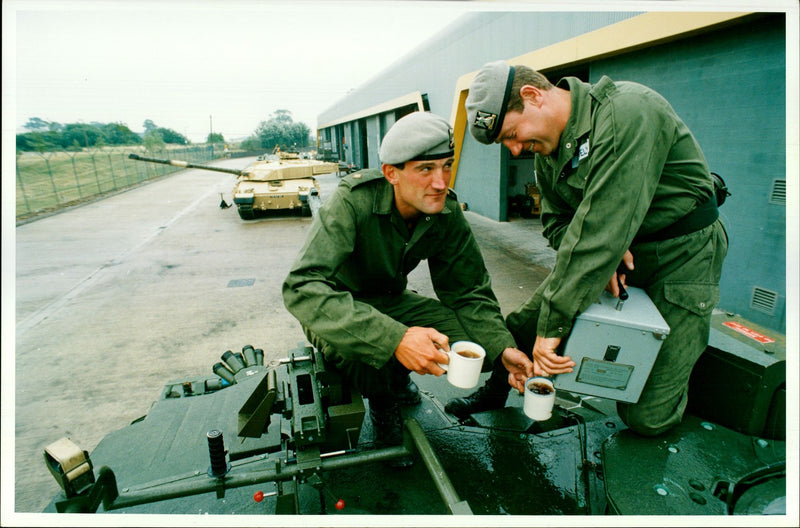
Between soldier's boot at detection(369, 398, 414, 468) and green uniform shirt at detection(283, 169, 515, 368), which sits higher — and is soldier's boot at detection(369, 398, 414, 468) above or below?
below

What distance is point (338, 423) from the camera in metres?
1.83

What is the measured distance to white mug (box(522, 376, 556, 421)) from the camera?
68.1 inches

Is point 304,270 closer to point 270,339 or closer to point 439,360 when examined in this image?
point 439,360

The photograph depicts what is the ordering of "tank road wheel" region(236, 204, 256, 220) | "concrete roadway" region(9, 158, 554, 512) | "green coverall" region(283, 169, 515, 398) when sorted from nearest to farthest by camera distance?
"green coverall" region(283, 169, 515, 398)
"concrete roadway" region(9, 158, 554, 512)
"tank road wheel" region(236, 204, 256, 220)

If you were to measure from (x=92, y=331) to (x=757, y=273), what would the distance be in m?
6.49

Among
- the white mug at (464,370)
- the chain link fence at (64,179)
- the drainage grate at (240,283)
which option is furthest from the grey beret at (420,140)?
the chain link fence at (64,179)

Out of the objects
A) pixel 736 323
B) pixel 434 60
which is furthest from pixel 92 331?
pixel 434 60

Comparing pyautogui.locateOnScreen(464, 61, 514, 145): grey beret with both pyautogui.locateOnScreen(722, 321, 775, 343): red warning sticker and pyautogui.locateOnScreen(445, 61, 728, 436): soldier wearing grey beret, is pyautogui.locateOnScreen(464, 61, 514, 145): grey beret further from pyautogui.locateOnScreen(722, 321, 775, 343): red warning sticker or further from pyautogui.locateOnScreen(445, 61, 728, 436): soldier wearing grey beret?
pyautogui.locateOnScreen(722, 321, 775, 343): red warning sticker

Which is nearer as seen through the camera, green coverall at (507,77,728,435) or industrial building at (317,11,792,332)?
green coverall at (507,77,728,435)

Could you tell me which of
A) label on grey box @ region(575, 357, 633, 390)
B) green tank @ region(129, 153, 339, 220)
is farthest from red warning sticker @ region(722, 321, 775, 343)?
green tank @ region(129, 153, 339, 220)

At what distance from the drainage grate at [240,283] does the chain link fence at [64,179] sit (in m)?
7.25

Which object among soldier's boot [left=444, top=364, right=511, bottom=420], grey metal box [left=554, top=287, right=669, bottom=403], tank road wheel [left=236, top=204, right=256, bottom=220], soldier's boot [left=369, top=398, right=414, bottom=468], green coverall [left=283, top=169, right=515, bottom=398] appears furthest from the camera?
tank road wheel [left=236, top=204, right=256, bottom=220]

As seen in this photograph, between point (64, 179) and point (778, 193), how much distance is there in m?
19.6

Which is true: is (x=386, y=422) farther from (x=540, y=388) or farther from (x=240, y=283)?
(x=240, y=283)
